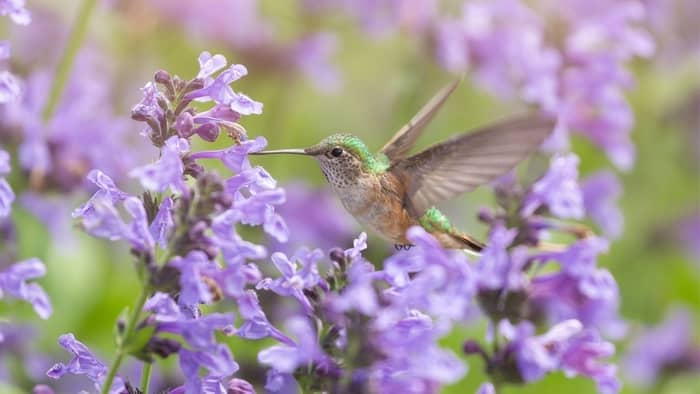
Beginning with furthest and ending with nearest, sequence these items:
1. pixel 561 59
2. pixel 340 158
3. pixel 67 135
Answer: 1. pixel 561 59
2. pixel 67 135
3. pixel 340 158

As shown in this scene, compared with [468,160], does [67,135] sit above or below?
above

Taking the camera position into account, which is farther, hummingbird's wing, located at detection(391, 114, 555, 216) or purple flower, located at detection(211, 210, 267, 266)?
hummingbird's wing, located at detection(391, 114, 555, 216)

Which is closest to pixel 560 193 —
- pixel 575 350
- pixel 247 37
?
pixel 575 350

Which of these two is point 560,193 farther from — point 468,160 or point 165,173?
point 165,173

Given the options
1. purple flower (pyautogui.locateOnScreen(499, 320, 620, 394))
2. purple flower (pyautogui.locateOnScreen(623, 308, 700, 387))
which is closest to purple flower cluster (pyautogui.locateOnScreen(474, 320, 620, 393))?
purple flower (pyautogui.locateOnScreen(499, 320, 620, 394))

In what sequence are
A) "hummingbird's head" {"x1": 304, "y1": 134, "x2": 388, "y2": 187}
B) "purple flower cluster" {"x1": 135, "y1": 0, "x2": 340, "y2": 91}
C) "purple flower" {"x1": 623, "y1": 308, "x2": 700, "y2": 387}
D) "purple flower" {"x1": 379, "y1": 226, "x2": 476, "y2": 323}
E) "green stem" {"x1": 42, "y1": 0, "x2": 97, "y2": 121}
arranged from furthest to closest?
"purple flower cluster" {"x1": 135, "y1": 0, "x2": 340, "y2": 91}, "purple flower" {"x1": 623, "y1": 308, "x2": 700, "y2": 387}, "green stem" {"x1": 42, "y1": 0, "x2": 97, "y2": 121}, "hummingbird's head" {"x1": 304, "y1": 134, "x2": 388, "y2": 187}, "purple flower" {"x1": 379, "y1": 226, "x2": 476, "y2": 323}

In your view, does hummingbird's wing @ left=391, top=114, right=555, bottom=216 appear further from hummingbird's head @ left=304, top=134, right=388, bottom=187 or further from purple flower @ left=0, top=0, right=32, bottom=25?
purple flower @ left=0, top=0, right=32, bottom=25
